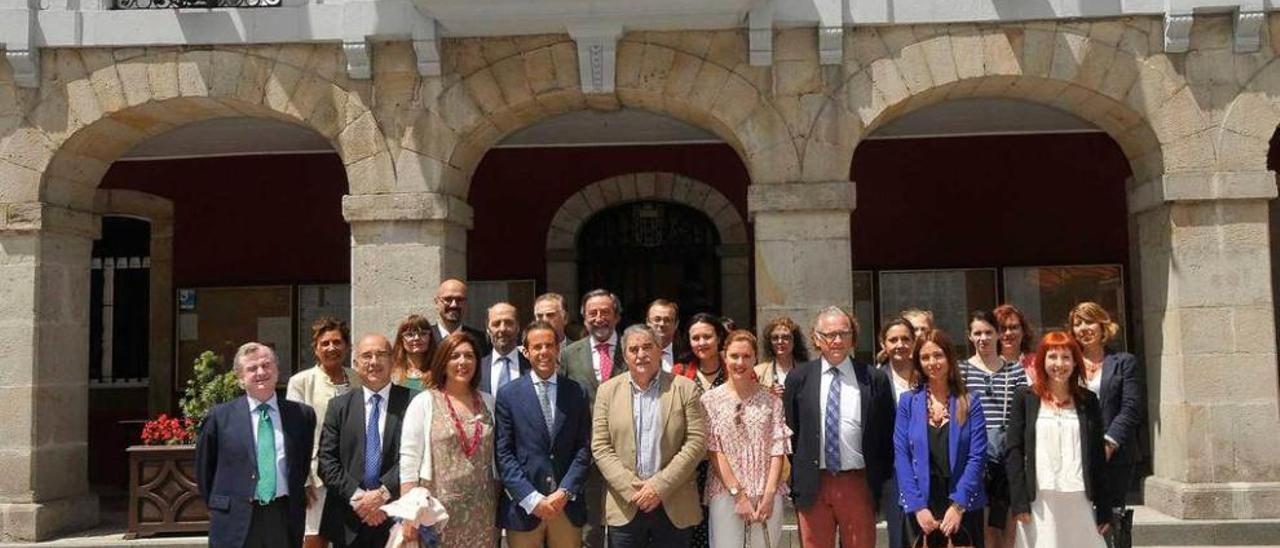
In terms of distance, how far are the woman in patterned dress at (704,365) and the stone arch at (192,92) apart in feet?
10.4

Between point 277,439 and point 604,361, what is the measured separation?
173cm

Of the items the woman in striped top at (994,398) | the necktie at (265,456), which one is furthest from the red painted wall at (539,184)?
the necktie at (265,456)

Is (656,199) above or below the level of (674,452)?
above

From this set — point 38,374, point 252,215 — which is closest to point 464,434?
point 38,374

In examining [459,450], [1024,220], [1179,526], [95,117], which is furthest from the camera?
[1024,220]

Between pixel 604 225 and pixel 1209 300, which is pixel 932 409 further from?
pixel 604 225

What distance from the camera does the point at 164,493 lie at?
25.7 ft

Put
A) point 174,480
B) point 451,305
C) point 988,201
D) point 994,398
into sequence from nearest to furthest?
point 994,398 → point 451,305 → point 174,480 → point 988,201

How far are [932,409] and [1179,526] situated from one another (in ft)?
11.5

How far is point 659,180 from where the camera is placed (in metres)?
10.9

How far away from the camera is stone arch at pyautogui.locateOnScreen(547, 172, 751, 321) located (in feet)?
35.5

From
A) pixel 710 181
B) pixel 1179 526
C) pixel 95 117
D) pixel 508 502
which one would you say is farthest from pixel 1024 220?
pixel 95 117

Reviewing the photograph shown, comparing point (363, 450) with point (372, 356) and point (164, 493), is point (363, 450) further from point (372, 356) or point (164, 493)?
point (164, 493)

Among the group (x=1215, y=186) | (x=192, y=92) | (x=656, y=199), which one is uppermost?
(x=192, y=92)
